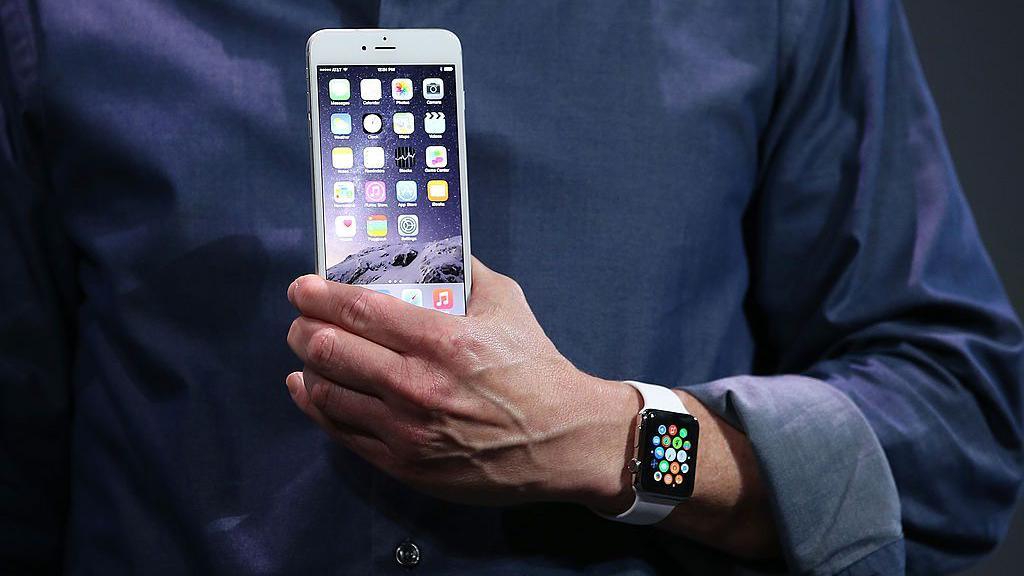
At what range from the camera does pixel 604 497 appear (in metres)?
0.71

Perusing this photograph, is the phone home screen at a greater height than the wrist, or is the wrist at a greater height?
the phone home screen

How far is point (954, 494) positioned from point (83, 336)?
0.64 m

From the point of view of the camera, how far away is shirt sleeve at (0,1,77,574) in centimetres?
81

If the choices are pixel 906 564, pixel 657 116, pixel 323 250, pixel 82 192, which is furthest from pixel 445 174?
pixel 906 564

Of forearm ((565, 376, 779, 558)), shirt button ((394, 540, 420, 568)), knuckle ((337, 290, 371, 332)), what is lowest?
shirt button ((394, 540, 420, 568))

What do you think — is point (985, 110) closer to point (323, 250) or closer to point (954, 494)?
point (954, 494)

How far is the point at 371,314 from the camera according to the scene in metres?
0.63

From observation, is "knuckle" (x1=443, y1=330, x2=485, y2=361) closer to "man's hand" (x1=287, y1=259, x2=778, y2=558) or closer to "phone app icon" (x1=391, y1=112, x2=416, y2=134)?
"man's hand" (x1=287, y1=259, x2=778, y2=558)

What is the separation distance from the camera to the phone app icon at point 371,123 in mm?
682

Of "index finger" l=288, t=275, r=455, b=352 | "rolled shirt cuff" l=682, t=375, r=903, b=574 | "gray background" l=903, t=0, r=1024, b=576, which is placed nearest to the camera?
"index finger" l=288, t=275, r=455, b=352

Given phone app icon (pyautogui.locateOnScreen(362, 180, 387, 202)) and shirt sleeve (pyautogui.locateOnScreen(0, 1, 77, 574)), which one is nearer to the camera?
phone app icon (pyautogui.locateOnScreen(362, 180, 387, 202))

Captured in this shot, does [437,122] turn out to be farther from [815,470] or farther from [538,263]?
[815,470]

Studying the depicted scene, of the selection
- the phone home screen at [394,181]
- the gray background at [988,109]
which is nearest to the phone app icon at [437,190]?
the phone home screen at [394,181]

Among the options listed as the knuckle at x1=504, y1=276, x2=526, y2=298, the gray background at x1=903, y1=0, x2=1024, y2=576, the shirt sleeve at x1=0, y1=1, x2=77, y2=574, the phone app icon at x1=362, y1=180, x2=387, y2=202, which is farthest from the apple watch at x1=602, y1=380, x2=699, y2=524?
the gray background at x1=903, y1=0, x2=1024, y2=576
